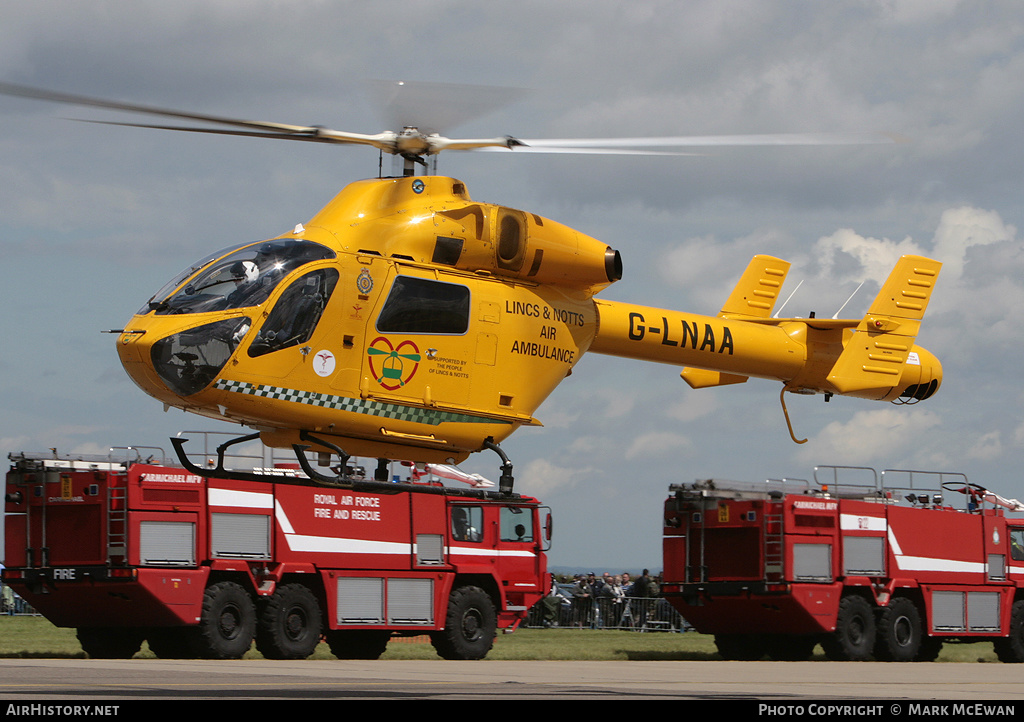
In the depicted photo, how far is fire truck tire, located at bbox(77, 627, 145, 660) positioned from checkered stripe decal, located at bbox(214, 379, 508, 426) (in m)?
10.0

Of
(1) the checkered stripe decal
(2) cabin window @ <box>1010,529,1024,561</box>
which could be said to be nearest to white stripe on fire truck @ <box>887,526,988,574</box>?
(2) cabin window @ <box>1010,529,1024,561</box>

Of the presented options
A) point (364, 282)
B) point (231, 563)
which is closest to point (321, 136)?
point (364, 282)

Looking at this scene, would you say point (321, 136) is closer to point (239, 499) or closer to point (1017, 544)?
point (239, 499)

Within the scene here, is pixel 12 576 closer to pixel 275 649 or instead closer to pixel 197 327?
pixel 275 649

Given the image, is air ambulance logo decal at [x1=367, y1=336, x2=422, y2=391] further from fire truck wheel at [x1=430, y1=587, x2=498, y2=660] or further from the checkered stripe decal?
fire truck wheel at [x1=430, y1=587, x2=498, y2=660]

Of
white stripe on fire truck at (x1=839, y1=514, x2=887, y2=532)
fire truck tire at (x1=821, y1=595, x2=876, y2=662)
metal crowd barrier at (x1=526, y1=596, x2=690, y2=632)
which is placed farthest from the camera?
metal crowd barrier at (x1=526, y1=596, x2=690, y2=632)

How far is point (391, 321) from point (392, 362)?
366 millimetres

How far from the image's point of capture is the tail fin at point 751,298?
17938 millimetres

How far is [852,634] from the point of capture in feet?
79.3

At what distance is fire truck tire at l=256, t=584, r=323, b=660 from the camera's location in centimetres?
2097

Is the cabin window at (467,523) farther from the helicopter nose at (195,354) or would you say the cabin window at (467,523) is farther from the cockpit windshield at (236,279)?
the helicopter nose at (195,354)

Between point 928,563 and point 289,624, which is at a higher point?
point 928,563

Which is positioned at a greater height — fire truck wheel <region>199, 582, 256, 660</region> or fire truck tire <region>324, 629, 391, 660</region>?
fire truck wheel <region>199, 582, 256, 660</region>

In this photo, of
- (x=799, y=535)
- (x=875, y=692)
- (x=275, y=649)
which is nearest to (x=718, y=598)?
(x=799, y=535)
